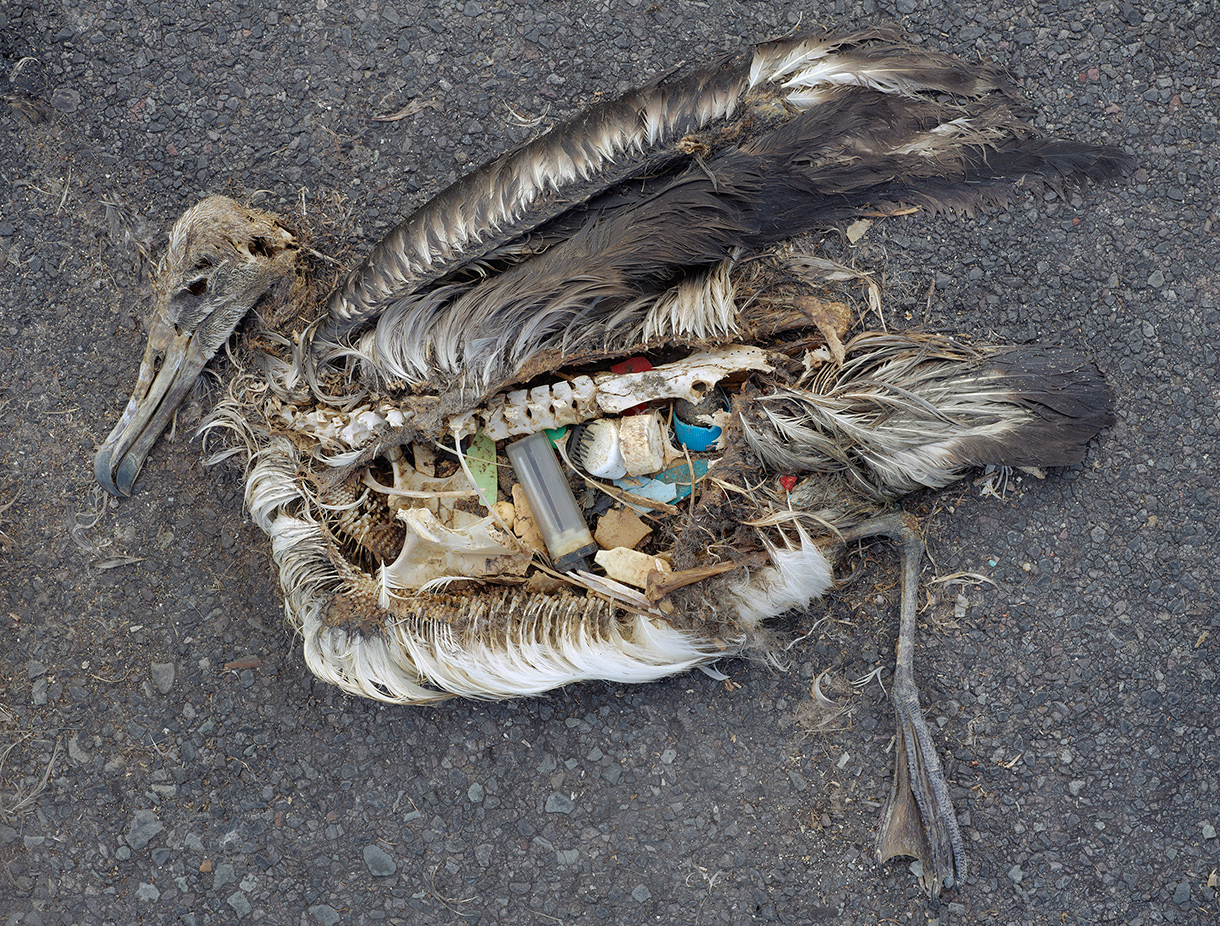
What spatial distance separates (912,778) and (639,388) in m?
1.59

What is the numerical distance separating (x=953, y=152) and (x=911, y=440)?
1.00 meters

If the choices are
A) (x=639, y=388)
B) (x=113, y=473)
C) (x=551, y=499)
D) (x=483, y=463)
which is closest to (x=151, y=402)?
(x=113, y=473)

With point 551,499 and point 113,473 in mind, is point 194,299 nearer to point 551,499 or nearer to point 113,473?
point 113,473

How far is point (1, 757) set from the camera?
3006 mm

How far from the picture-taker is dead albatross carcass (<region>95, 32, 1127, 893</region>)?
2.48 metres

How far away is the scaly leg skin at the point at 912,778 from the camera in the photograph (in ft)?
8.52

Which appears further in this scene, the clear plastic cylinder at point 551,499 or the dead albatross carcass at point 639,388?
the clear plastic cylinder at point 551,499

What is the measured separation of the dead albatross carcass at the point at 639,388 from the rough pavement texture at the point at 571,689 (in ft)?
0.71

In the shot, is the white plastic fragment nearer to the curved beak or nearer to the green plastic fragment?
the green plastic fragment

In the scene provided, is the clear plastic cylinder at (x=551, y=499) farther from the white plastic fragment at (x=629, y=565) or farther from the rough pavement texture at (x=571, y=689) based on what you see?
the rough pavement texture at (x=571, y=689)

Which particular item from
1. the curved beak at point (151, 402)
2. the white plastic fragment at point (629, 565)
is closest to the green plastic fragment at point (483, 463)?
the white plastic fragment at point (629, 565)

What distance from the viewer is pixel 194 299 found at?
2.66m

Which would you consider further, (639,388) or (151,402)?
(151,402)

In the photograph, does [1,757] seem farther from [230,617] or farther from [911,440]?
[911,440]
